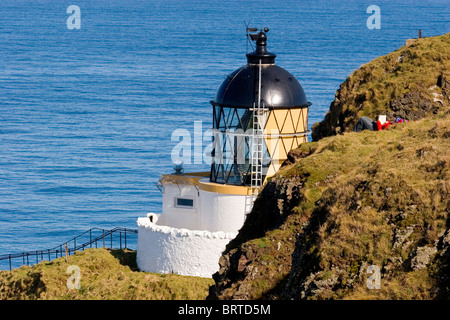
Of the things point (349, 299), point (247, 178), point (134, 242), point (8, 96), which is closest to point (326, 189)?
point (349, 299)

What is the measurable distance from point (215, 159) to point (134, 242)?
3174 cm

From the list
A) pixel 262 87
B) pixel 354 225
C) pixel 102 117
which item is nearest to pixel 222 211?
pixel 262 87

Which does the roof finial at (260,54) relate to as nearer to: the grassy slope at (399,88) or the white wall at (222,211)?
the grassy slope at (399,88)

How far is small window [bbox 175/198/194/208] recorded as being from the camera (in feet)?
145

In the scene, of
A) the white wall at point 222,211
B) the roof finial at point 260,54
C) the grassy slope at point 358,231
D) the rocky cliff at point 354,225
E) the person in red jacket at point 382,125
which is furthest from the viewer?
the roof finial at point 260,54

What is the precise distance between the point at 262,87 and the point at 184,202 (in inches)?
237

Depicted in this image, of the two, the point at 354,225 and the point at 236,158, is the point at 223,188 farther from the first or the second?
the point at 354,225

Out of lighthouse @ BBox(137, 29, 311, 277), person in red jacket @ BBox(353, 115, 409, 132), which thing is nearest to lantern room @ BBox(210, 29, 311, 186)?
lighthouse @ BBox(137, 29, 311, 277)

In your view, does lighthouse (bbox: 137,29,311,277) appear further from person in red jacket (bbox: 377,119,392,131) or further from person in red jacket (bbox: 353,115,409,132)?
person in red jacket (bbox: 377,119,392,131)

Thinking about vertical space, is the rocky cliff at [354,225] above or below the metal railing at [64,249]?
above

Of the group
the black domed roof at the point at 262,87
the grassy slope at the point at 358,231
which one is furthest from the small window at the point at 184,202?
the grassy slope at the point at 358,231

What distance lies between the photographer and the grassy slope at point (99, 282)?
127ft

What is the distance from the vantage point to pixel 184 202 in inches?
1743

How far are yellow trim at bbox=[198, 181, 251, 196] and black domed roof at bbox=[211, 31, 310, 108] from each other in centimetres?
321
